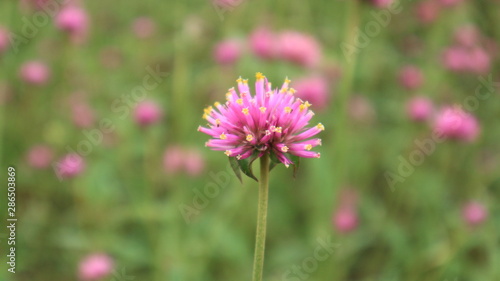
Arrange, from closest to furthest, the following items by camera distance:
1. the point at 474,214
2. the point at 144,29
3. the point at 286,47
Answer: the point at 474,214
the point at 286,47
the point at 144,29

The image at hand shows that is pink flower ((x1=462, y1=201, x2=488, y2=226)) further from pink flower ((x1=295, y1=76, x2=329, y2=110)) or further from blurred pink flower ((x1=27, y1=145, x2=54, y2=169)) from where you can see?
blurred pink flower ((x1=27, y1=145, x2=54, y2=169))

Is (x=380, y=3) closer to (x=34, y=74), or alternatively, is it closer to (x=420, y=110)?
(x=420, y=110)

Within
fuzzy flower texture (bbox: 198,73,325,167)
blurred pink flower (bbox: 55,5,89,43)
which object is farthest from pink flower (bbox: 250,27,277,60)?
fuzzy flower texture (bbox: 198,73,325,167)

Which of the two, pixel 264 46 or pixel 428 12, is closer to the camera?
pixel 264 46

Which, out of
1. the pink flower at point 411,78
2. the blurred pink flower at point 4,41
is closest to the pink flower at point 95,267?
the blurred pink flower at point 4,41


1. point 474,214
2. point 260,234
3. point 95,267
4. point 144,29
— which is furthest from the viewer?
point 144,29

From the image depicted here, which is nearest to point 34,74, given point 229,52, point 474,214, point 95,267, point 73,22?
point 73,22
